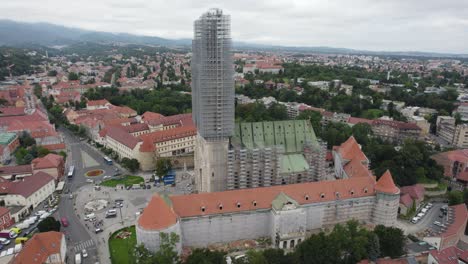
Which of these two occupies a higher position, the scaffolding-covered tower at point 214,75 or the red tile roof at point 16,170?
the scaffolding-covered tower at point 214,75

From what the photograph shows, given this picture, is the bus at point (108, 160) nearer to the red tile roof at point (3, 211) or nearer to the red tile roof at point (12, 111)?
the red tile roof at point (3, 211)

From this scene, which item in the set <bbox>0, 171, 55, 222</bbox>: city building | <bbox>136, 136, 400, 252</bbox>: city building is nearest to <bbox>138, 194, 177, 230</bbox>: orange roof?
<bbox>136, 136, 400, 252</bbox>: city building

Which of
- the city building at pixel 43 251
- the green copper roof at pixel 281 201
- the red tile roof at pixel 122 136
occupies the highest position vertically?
the green copper roof at pixel 281 201

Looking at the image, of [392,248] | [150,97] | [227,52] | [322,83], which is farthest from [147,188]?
[322,83]

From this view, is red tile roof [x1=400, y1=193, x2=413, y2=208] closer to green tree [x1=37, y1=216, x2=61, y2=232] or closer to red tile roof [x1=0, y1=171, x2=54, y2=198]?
green tree [x1=37, y1=216, x2=61, y2=232]

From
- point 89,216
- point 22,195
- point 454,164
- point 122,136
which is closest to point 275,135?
point 89,216

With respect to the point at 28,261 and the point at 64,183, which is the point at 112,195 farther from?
the point at 28,261

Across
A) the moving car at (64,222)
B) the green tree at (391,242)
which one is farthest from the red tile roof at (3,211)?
the green tree at (391,242)

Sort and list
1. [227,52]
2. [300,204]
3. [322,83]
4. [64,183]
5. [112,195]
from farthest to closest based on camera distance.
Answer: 1. [322,83]
2. [64,183]
3. [112,195]
4. [227,52]
5. [300,204]
